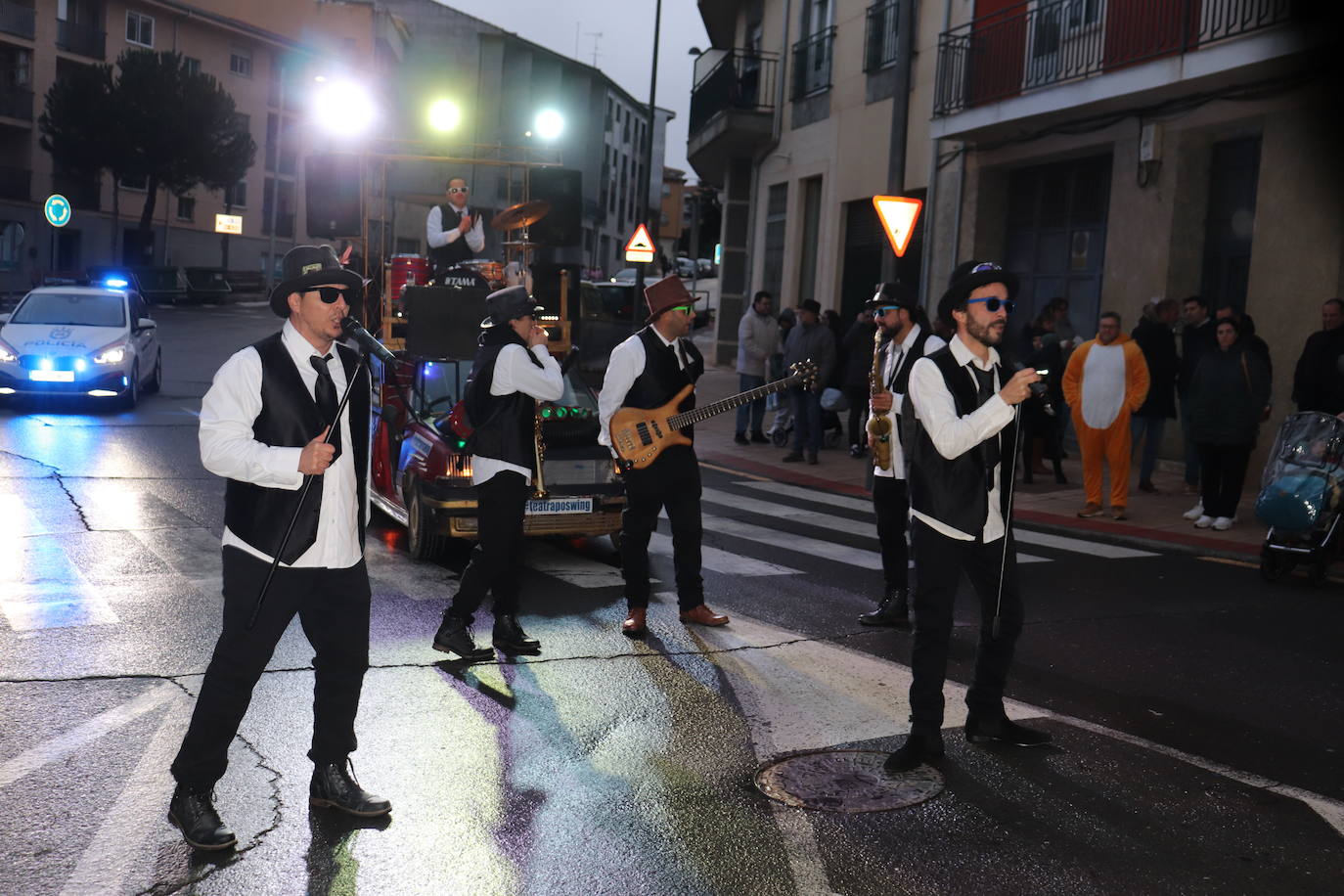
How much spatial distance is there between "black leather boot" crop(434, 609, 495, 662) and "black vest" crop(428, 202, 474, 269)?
6741mm

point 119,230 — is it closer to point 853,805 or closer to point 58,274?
point 58,274

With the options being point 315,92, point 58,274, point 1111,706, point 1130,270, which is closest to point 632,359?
point 1111,706

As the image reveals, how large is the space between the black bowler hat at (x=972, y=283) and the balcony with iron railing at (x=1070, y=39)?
10207mm

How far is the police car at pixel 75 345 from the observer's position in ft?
55.5

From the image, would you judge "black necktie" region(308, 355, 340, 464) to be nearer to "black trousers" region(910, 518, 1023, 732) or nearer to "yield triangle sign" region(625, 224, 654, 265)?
"black trousers" region(910, 518, 1023, 732)

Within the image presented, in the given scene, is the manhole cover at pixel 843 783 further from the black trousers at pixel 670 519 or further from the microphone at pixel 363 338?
the black trousers at pixel 670 519

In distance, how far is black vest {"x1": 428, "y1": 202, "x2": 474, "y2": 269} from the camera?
12.9 meters

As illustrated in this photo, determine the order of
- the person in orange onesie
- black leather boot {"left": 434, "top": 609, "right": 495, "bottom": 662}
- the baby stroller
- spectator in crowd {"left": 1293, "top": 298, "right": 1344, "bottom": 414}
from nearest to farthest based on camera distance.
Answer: black leather boot {"left": 434, "top": 609, "right": 495, "bottom": 662}
the baby stroller
spectator in crowd {"left": 1293, "top": 298, "right": 1344, "bottom": 414}
the person in orange onesie

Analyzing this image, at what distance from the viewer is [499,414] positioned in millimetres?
6594

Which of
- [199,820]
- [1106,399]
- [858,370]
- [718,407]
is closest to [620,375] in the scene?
[718,407]

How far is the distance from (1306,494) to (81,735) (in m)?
7.49

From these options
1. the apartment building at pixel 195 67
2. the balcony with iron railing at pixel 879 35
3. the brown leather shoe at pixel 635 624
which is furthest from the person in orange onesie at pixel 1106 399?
the apartment building at pixel 195 67

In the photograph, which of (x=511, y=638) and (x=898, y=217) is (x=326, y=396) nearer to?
(x=511, y=638)

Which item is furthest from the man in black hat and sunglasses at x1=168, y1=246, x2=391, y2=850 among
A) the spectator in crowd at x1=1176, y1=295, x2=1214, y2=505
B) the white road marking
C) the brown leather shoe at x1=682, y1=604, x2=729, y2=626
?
the spectator in crowd at x1=1176, y1=295, x2=1214, y2=505
